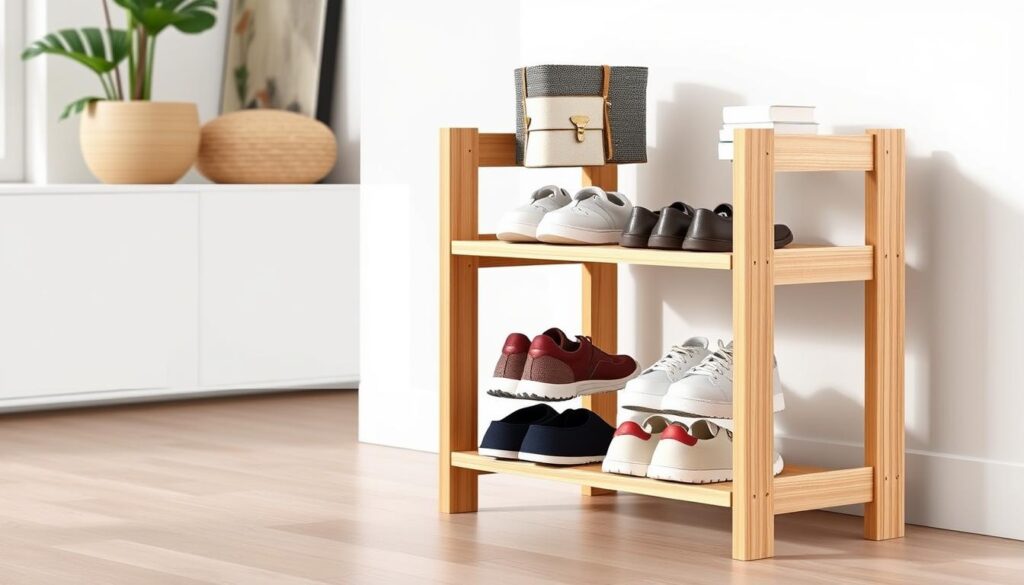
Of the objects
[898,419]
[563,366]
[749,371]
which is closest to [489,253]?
[563,366]

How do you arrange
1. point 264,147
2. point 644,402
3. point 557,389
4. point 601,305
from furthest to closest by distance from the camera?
point 264,147
point 601,305
point 557,389
point 644,402

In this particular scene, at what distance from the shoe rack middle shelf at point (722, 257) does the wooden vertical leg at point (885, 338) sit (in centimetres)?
4

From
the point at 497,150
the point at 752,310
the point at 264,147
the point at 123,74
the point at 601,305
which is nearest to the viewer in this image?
the point at 752,310

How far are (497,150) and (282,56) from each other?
207cm

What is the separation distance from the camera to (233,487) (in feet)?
10.2

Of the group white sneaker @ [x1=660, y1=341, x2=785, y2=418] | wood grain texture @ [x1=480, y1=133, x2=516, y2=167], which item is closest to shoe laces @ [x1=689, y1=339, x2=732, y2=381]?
white sneaker @ [x1=660, y1=341, x2=785, y2=418]

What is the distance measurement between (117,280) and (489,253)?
6.18 feet

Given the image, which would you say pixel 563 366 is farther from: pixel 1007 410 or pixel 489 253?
pixel 1007 410

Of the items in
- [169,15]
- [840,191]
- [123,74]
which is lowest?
[840,191]

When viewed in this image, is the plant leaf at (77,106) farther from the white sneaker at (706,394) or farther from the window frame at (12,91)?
the white sneaker at (706,394)

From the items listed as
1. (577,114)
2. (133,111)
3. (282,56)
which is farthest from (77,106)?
(577,114)

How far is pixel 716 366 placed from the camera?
8.59ft

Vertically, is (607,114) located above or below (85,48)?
below

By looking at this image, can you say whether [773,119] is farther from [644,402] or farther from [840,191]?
[644,402]
